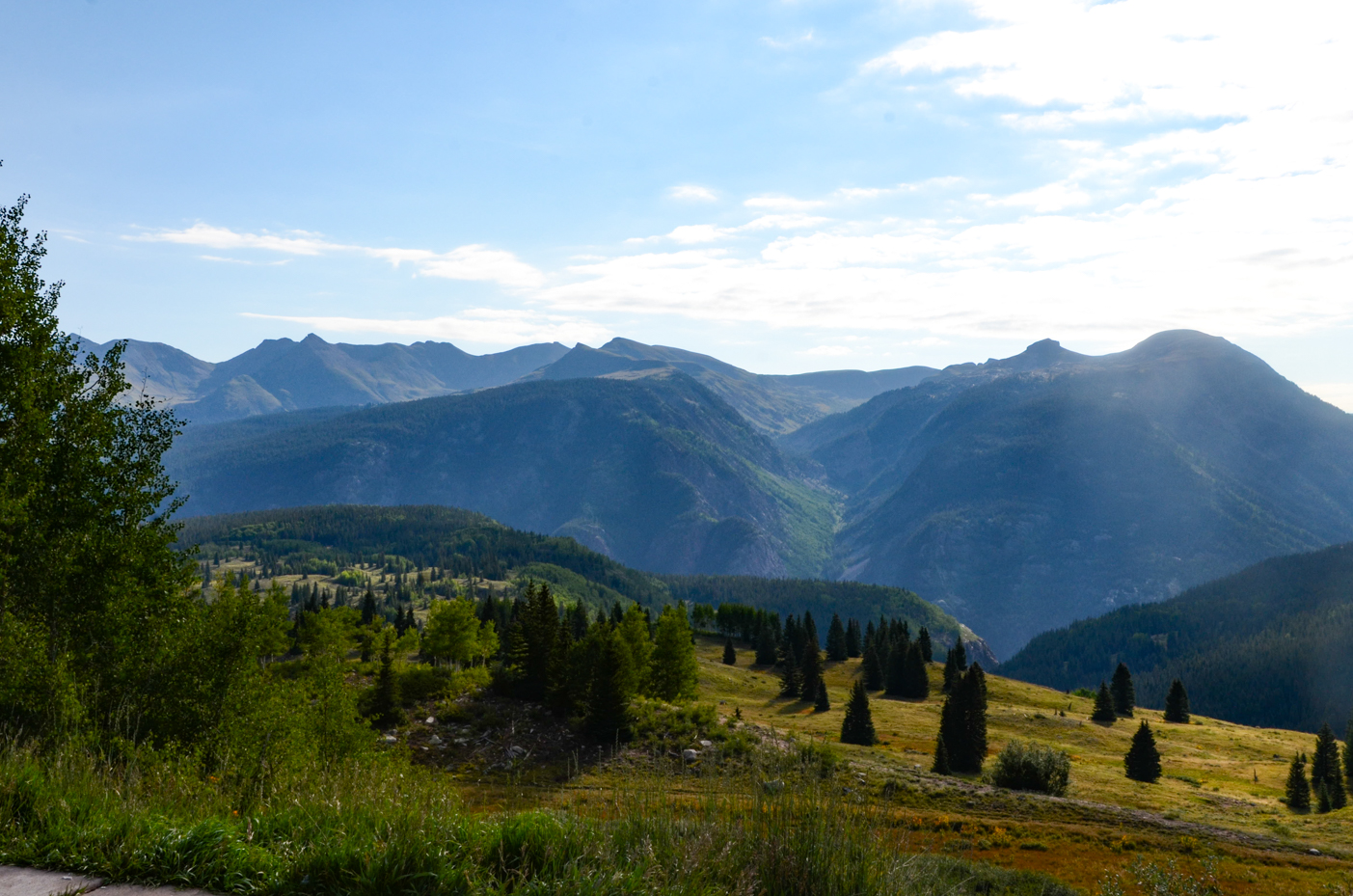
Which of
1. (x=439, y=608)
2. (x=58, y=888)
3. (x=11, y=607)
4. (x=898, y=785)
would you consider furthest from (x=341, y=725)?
(x=439, y=608)

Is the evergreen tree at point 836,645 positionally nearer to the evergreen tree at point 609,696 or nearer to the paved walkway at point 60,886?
the evergreen tree at point 609,696

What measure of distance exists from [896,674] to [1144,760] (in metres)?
51.1

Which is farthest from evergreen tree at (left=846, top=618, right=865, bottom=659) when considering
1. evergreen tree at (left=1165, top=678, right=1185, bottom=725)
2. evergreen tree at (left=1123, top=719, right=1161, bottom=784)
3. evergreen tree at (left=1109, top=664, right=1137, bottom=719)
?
evergreen tree at (left=1123, top=719, right=1161, bottom=784)

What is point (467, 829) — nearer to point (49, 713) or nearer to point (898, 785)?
point (49, 713)

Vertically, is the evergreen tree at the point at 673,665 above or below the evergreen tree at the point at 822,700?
above

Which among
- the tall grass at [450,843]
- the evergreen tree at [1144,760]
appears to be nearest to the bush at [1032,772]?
the evergreen tree at [1144,760]

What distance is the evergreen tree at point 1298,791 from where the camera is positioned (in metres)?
60.9

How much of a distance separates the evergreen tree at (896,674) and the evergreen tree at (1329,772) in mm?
53641

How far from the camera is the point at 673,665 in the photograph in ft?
257

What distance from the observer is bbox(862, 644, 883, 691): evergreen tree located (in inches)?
4889

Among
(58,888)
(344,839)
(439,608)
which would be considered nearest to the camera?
(58,888)

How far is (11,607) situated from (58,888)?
16.0m

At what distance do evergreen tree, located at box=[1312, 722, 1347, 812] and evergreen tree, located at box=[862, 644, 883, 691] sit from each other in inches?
2401

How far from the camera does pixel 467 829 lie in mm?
8305
